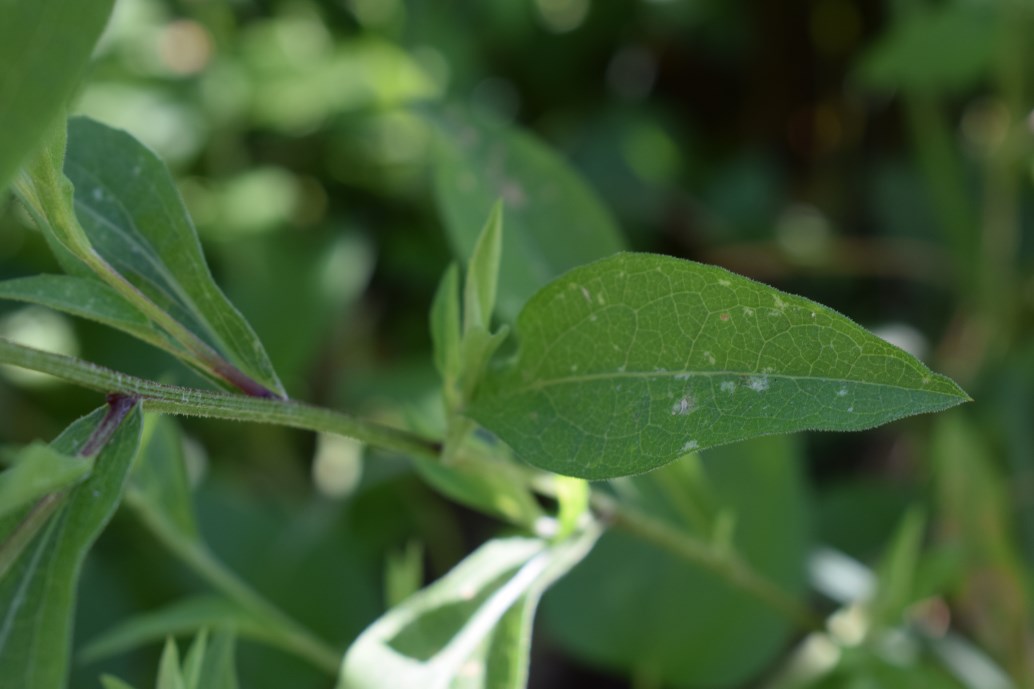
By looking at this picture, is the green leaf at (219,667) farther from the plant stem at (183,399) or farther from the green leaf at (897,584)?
the green leaf at (897,584)

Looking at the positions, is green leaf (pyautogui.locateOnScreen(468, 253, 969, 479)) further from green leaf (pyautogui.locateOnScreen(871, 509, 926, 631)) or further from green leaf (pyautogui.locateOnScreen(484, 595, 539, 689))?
green leaf (pyautogui.locateOnScreen(871, 509, 926, 631))

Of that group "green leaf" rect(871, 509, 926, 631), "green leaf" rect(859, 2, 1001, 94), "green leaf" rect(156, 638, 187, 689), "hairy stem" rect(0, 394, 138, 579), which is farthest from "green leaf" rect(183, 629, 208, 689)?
"green leaf" rect(859, 2, 1001, 94)

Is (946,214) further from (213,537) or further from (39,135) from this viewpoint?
(39,135)

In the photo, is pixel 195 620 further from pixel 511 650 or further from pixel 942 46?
pixel 942 46

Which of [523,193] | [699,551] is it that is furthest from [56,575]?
[523,193]

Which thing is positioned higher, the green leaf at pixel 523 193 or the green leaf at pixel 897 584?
the green leaf at pixel 523 193

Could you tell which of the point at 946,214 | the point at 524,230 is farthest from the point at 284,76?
the point at 946,214

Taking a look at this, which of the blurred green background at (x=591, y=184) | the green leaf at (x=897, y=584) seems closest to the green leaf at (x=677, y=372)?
the green leaf at (x=897, y=584)
